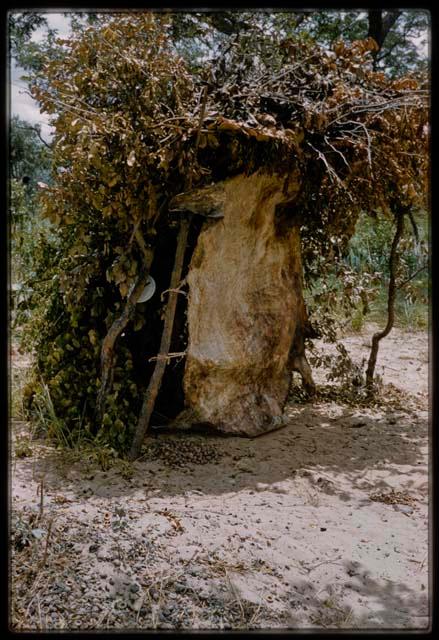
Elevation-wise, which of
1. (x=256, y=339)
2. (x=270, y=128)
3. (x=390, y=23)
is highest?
(x=390, y=23)

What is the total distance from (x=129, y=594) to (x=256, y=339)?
246 cm

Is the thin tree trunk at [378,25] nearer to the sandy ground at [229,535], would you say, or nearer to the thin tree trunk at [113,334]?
the thin tree trunk at [113,334]

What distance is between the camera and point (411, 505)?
12.5 ft

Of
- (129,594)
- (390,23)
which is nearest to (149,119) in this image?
(129,594)

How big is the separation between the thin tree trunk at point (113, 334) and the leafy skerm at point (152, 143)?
0.05 metres

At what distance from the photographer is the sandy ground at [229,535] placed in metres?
2.58

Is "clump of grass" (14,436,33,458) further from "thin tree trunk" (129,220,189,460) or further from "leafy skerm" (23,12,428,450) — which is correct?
"thin tree trunk" (129,220,189,460)

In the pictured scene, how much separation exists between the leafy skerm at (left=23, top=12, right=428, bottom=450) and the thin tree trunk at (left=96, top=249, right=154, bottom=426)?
0.05 metres

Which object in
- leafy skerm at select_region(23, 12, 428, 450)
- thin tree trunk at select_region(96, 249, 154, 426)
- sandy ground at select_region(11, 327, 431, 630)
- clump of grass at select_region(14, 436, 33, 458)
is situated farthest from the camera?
thin tree trunk at select_region(96, 249, 154, 426)

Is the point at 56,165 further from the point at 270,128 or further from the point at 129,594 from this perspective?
the point at 129,594

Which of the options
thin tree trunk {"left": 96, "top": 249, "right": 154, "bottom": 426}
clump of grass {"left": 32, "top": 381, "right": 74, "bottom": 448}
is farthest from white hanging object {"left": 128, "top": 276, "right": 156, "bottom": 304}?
clump of grass {"left": 32, "top": 381, "right": 74, "bottom": 448}

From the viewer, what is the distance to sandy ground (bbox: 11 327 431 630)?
2.58 meters

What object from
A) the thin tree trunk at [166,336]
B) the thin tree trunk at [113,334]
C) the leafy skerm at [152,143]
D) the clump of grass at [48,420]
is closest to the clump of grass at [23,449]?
the clump of grass at [48,420]

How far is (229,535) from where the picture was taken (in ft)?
10.6
